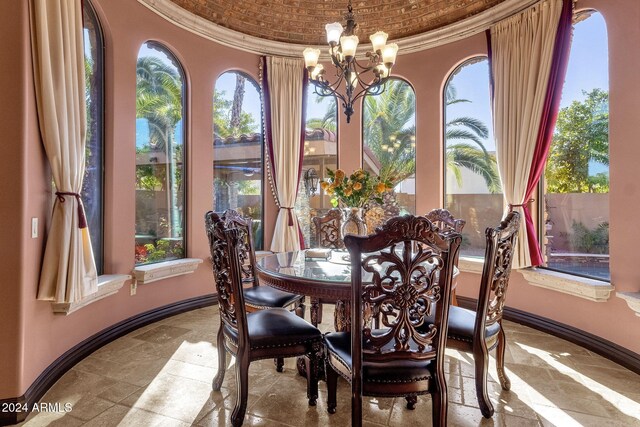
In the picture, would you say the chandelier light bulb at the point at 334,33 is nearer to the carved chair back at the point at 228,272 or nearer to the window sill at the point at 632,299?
the carved chair back at the point at 228,272

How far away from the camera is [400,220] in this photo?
1.49 meters

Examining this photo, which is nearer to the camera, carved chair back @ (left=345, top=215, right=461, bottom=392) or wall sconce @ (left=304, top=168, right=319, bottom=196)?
carved chair back @ (left=345, top=215, right=461, bottom=392)

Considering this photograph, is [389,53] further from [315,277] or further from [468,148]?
[468,148]

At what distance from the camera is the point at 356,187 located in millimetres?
2701

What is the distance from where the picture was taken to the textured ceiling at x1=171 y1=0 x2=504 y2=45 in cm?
413

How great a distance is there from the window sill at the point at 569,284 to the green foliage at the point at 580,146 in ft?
2.74

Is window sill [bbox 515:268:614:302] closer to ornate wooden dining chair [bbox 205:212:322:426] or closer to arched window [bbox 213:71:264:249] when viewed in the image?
ornate wooden dining chair [bbox 205:212:322:426]

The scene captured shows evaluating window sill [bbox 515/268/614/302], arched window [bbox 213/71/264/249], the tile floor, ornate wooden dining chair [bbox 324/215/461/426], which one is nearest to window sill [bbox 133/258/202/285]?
the tile floor

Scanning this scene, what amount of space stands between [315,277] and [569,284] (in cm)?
256

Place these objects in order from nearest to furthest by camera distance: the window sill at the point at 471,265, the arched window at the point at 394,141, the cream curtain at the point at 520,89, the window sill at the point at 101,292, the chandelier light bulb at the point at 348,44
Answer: the window sill at the point at 101,292 < the chandelier light bulb at the point at 348,44 < the cream curtain at the point at 520,89 < the window sill at the point at 471,265 < the arched window at the point at 394,141

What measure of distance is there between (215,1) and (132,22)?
3.44ft

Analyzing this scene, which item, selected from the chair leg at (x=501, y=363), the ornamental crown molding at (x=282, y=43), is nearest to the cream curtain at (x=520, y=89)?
the ornamental crown molding at (x=282, y=43)

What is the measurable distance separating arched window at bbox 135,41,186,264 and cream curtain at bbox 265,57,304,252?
3.94 feet

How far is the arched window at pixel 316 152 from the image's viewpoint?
16.6 ft
